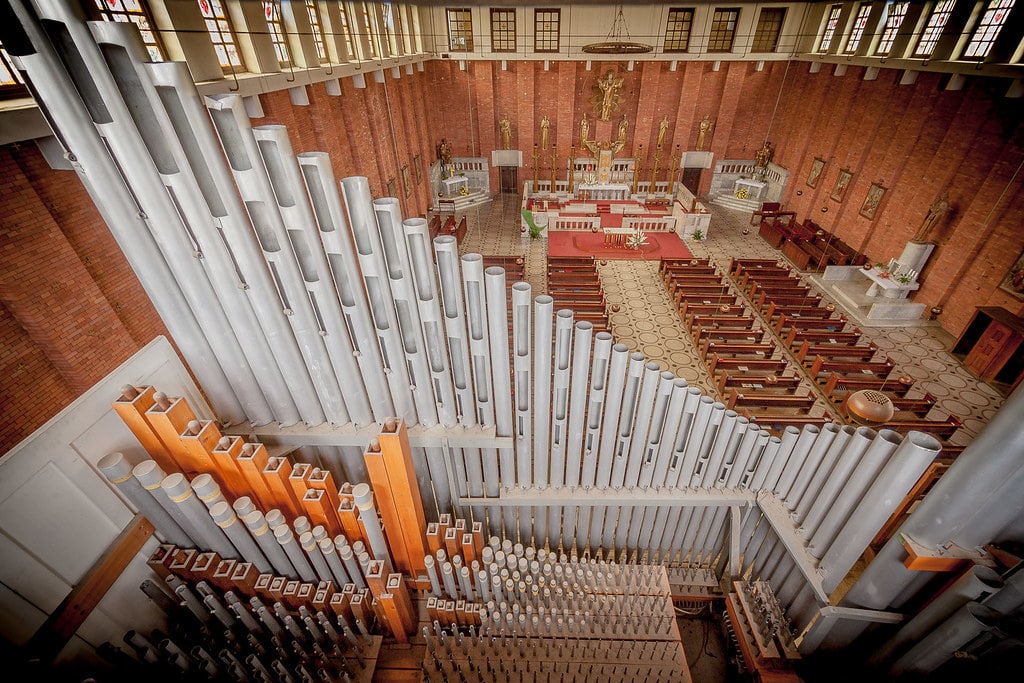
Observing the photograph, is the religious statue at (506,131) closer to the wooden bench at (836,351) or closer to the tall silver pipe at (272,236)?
the wooden bench at (836,351)

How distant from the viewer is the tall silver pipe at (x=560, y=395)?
133 inches

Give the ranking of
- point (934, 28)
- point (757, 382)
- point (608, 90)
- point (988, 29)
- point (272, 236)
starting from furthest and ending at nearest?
point (608, 90)
point (934, 28)
point (988, 29)
point (757, 382)
point (272, 236)

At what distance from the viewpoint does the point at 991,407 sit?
25.1ft

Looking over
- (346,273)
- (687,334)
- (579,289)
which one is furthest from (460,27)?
(346,273)

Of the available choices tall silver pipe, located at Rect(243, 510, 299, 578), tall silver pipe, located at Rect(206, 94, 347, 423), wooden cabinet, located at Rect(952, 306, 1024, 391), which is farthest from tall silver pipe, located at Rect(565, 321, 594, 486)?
wooden cabinet, located at Rect(952, 306, 1024, 391)

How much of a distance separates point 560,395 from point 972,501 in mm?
3144

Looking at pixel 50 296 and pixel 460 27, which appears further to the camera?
pixel 460 27

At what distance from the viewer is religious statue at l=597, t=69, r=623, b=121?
1638 centimetres

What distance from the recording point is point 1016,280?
830cm

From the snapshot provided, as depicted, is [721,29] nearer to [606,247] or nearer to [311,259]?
[606,247]

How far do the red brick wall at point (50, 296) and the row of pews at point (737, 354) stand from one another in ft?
22.6

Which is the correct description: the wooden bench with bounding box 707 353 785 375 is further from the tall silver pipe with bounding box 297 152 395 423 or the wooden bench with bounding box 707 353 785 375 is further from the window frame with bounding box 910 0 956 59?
the window frame with bounding box 910 0 956 59

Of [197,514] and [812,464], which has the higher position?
[197,514]

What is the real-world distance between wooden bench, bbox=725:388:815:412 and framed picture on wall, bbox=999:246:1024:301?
5285 mm
